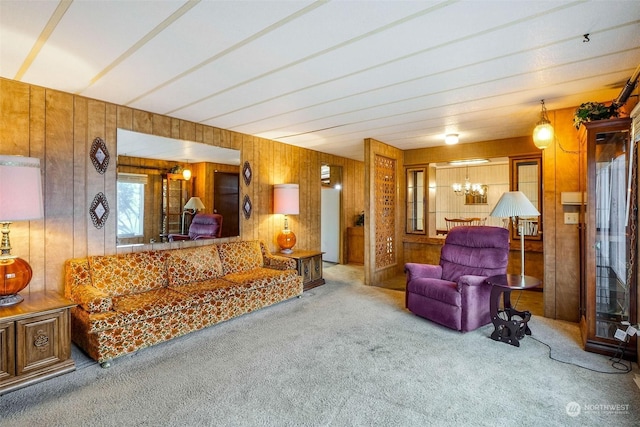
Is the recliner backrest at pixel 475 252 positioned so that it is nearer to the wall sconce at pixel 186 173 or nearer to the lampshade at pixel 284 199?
the lampshade at pixel 284 199

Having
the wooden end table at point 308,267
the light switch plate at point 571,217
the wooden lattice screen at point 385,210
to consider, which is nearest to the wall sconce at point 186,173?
the wooden end table at point 308,267

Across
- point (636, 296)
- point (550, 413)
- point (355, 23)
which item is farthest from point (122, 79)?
point (636, 296)

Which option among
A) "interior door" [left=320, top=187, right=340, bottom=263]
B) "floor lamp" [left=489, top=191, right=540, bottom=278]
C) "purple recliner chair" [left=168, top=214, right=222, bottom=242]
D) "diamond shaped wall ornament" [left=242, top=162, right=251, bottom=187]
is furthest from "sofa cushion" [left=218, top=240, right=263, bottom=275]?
"floor lamp" [left=489, top=191, right=540, bottom=278]

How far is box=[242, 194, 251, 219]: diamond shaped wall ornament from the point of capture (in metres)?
4.64

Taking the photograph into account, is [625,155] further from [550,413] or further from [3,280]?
[3,280]

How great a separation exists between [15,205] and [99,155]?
1.10m

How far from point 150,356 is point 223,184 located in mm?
2314

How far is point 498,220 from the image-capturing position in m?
7.62

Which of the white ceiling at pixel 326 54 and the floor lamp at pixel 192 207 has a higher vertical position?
the white ceiling at pixel 326 54

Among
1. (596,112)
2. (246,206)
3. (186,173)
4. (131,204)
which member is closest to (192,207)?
(186,173)

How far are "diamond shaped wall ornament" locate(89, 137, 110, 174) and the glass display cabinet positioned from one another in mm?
4552

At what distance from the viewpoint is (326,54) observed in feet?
7.35

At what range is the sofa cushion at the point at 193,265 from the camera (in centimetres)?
356

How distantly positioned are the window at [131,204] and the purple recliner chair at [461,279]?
3.12 m
